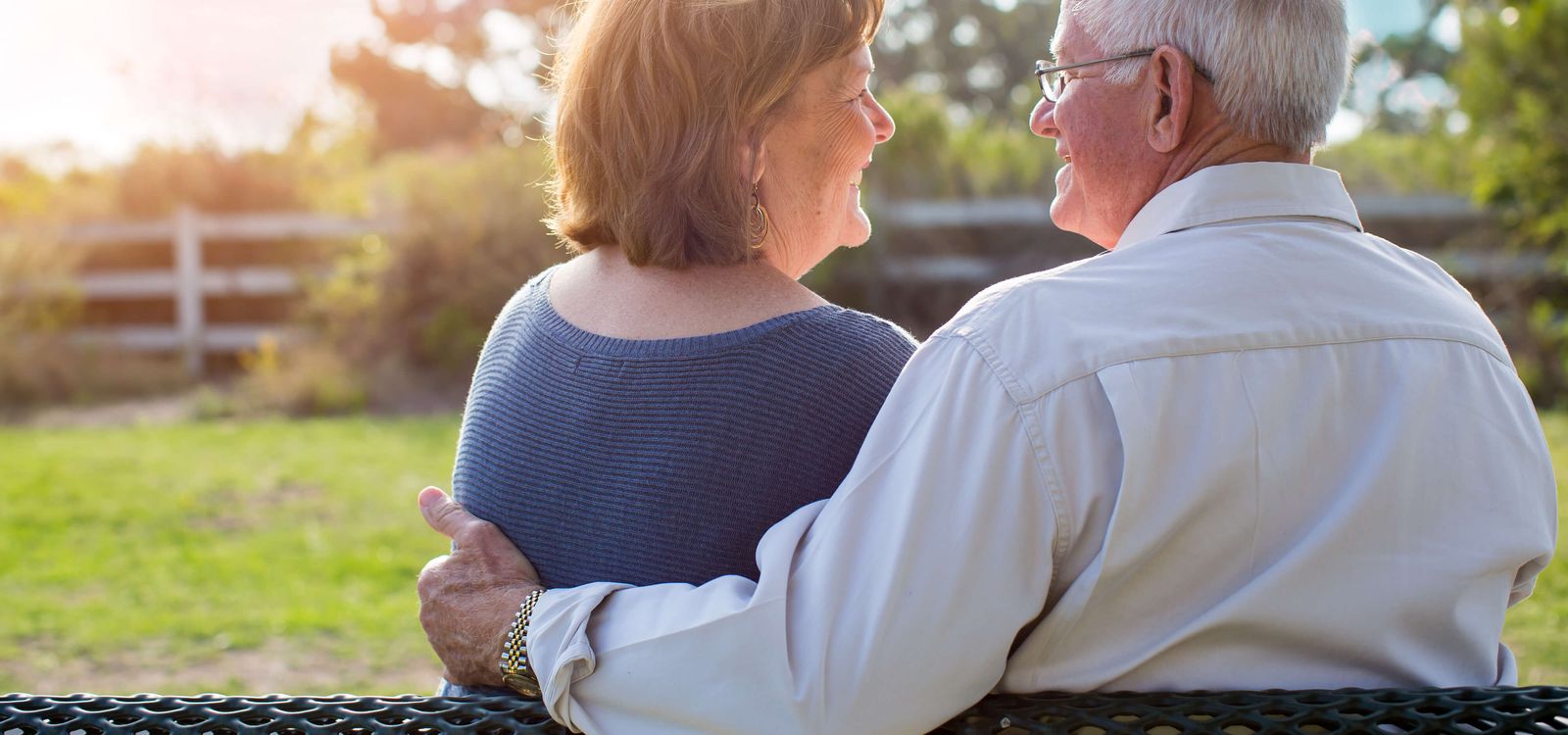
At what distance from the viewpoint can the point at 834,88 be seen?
63.5 inches

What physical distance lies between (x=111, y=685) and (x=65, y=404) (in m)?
6.37

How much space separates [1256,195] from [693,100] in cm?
63

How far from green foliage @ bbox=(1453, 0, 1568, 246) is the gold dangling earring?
7.35 meters

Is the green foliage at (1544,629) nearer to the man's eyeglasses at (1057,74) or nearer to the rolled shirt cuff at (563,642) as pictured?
the man's eyeglasses at (1057,74)

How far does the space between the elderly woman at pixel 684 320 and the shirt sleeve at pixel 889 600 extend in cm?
15

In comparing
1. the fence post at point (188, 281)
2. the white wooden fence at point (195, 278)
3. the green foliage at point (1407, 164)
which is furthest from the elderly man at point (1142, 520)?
the fence post at point (188, 281)

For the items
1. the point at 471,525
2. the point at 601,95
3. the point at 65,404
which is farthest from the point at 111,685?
the point at 65,404

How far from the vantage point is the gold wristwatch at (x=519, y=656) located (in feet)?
4.48

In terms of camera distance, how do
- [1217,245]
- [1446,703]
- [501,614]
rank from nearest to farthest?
[1446,703] → [1217,245] → [501,614]

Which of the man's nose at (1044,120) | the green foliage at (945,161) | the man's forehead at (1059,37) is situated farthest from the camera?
the green foliage at (945,161)

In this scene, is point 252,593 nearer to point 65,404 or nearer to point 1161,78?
point 1161,78

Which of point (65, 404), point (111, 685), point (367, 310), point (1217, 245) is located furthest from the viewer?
point (367, 310)

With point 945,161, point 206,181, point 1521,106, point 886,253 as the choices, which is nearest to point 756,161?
point 1521,106

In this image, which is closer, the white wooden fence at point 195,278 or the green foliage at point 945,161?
the green foliage at point 945,161
